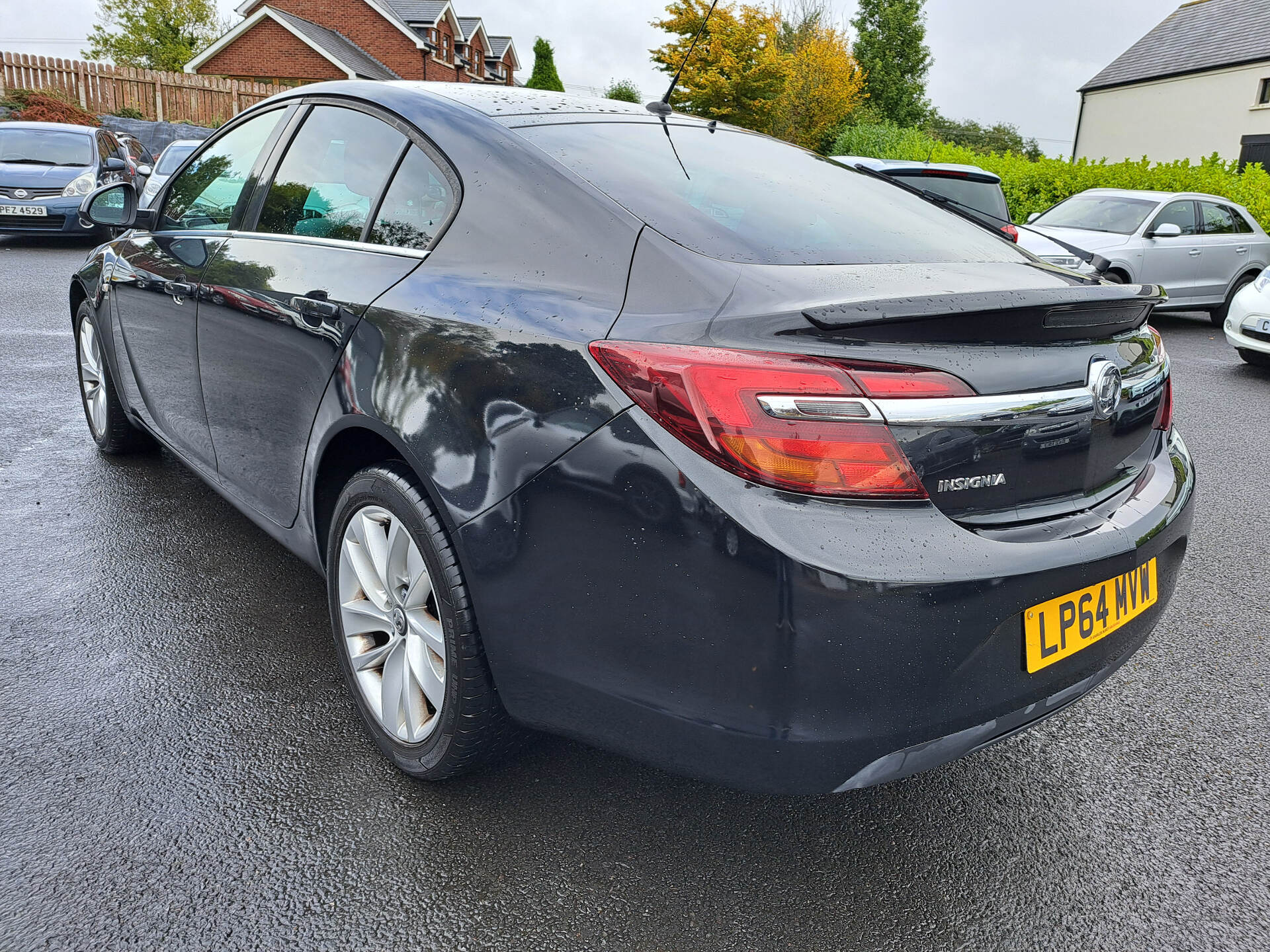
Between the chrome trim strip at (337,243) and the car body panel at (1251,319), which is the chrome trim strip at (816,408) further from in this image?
the car body panel at (1251,319)

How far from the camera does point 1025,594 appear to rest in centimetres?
174

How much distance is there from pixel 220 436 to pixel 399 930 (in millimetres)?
1813

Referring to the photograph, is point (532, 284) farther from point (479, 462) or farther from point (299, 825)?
point (299, 825)

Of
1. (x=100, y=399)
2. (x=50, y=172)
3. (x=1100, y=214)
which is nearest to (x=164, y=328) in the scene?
(x=100, y=399)

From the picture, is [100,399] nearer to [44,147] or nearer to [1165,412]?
[1165,412]

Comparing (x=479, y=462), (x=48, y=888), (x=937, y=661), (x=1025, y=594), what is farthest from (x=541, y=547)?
(x=48, y=888)

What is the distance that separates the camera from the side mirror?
13.4 feet

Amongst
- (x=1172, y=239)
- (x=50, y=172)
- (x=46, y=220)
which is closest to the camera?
(x=1172, y=239)

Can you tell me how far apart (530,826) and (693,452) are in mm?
1047

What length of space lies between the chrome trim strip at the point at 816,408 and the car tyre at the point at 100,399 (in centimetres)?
350

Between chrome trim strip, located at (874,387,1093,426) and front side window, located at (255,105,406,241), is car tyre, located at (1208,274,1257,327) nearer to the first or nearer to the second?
chrome trim strip, located at (874,387,1093,426)

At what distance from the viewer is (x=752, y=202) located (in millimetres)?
2291

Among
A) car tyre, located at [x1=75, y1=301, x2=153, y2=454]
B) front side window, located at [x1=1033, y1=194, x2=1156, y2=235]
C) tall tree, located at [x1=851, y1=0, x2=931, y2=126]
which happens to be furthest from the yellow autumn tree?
car tyre, located at [x1=75, y1=301, x2=153, y2=454]

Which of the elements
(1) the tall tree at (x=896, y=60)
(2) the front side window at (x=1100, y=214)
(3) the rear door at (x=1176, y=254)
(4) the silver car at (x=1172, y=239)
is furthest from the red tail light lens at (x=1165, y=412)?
(1) the tall tree at (x=896, y=60)
